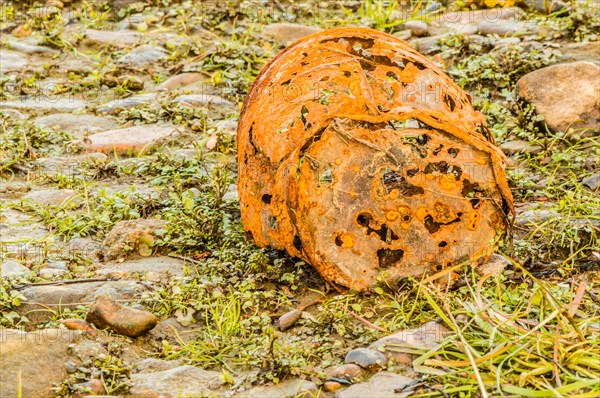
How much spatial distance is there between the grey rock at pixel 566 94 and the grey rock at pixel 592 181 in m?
0.70

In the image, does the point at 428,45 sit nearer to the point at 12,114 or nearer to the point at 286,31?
the point at 286,31

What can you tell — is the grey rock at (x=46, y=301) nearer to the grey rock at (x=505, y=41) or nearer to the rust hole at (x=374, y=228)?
the rust hole at (x=374, y=228)

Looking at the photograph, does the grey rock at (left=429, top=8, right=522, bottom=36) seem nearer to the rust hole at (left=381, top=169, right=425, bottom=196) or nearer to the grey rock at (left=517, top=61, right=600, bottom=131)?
the grey rock at (left=517, top=61, right=600, bottom=131)

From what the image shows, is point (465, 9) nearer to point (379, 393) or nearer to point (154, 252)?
point (154, 252)

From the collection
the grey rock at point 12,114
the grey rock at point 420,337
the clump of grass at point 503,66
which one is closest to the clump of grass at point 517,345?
the grey rock at point 420,337

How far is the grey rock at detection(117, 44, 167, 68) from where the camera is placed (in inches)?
292

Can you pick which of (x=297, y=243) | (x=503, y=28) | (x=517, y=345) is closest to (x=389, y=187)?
(x=297, y=243)

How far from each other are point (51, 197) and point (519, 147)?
2.98m

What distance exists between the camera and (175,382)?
130 inches

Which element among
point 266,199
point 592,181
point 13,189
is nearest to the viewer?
point 266,199

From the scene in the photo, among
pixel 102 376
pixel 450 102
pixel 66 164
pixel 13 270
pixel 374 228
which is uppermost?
pixel 450 102

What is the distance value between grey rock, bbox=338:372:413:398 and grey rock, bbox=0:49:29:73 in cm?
507

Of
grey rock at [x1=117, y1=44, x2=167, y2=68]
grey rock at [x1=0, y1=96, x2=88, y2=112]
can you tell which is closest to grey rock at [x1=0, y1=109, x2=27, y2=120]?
grey rock at [x1=0, y1=96, x2=88, y2=112]

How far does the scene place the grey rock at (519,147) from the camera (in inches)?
219
